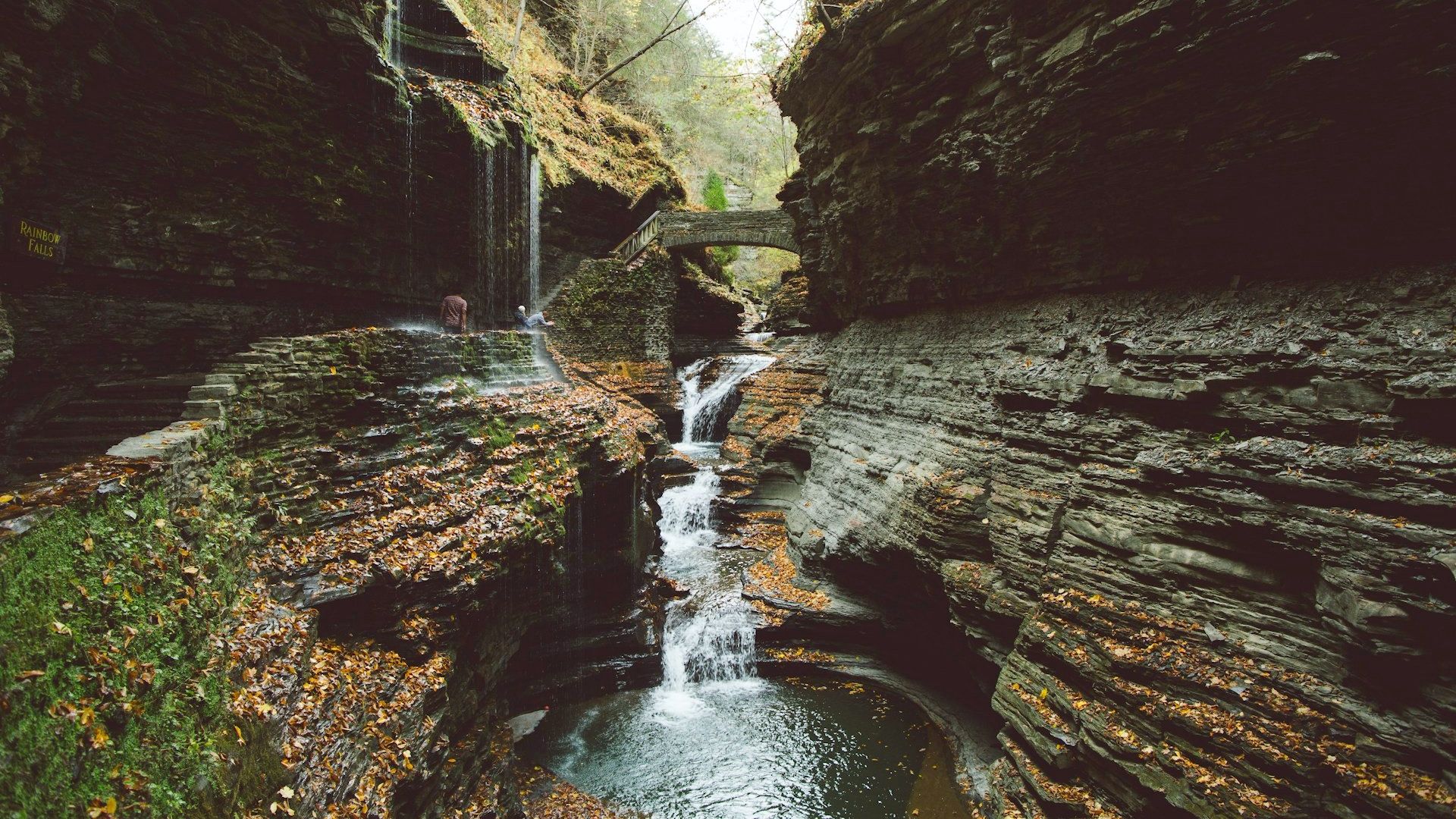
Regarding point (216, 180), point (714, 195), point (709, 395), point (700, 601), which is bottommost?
point (700, 601)

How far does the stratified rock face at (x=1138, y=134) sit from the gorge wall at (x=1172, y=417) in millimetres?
34

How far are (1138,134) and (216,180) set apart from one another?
14.6 metres

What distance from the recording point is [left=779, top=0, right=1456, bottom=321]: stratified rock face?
6.07 m

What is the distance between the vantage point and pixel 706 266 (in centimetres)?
2955

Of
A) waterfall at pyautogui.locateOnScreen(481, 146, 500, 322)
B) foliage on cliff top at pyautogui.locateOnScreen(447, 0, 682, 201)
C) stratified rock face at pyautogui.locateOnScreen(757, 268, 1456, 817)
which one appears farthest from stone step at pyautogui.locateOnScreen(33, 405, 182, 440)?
foliage on cliff top at pyautogui.locateOnScreen(447, 0, 682, 201)

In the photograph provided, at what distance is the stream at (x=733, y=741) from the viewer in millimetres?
8156

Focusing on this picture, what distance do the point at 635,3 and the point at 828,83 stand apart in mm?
20048

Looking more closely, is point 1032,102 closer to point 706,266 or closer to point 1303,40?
point 1303,40

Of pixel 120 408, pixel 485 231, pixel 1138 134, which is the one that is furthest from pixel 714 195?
pixel 120 408

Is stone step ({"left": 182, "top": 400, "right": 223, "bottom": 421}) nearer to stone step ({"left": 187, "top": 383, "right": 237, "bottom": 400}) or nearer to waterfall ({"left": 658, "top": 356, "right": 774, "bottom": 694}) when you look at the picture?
stone step ({"left": 187, "top": 383, "right": 237, "bottom": 400})

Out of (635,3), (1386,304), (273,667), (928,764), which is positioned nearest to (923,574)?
(928,764)

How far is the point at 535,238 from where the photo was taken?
19.7 meters

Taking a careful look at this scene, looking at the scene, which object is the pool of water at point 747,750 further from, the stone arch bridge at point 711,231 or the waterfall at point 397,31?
the stone arch bridge at point 711,231

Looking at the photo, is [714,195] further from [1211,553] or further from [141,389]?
[1211,553]
